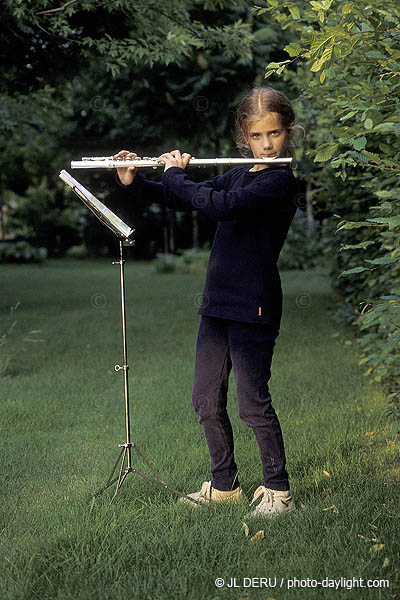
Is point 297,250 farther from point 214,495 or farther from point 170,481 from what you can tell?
point 214,495

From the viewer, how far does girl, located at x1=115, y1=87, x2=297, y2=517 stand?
3184 millimetres

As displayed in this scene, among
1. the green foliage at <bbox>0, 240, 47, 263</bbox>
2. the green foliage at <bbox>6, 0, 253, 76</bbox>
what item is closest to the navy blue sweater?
the green foliage at <bbox>6, 0, 253, 76</bbox>

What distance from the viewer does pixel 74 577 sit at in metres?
2.71

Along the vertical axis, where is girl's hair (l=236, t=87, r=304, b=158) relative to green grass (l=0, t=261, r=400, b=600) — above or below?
above

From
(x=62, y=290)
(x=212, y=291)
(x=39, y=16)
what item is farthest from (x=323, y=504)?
(x=62, y=290)

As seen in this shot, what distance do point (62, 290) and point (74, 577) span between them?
1203cm

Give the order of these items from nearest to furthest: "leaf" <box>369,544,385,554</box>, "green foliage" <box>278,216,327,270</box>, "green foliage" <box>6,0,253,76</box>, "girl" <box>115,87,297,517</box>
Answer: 1. "leaf" <box>369,544,385,554</box>
2. "girl" <box>115,87,297,517</box>
3. "green foliage" <box>6,0,253,76</box>
4. "green foliage" <box>278,216,327,270</box>

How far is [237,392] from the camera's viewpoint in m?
3.36

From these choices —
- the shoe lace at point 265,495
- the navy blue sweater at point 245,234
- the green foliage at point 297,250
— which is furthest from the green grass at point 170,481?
the green foliage at point 297,250

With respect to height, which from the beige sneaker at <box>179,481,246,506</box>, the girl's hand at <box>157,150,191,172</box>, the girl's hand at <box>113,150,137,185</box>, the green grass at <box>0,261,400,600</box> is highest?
the girl's hand at <box>157,150,191,172</box>

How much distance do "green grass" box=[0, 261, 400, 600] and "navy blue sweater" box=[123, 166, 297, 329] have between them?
3.18 ft

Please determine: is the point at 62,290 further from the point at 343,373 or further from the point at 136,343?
the point at 343,373

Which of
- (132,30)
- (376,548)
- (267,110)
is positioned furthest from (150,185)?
(132,30)

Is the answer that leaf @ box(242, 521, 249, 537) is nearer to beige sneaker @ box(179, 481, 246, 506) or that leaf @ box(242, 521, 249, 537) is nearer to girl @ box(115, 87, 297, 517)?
girl @ box(115, 87, 297, 517)
